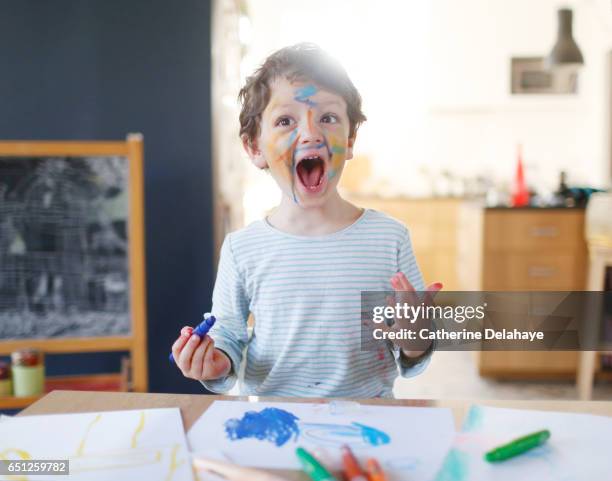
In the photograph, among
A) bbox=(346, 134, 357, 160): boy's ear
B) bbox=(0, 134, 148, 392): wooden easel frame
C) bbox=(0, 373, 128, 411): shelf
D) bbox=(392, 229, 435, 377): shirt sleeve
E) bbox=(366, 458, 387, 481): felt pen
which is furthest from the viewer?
bbox=(0, 373, 128, 411): shelf

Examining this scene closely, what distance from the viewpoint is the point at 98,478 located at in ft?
1.90

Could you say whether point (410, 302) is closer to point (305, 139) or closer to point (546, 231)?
point (305, 139)

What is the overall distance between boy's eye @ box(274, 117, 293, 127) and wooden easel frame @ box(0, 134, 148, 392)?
90cm

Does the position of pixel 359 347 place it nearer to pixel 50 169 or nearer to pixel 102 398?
pixel 102 398

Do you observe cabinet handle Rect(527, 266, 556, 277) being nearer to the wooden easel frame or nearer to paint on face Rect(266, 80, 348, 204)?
the wooden easel frame

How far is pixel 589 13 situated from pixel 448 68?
116 cm

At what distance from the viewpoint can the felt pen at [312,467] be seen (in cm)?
55

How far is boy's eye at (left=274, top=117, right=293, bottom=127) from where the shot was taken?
962 mm

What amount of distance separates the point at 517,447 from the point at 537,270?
7.80 feet

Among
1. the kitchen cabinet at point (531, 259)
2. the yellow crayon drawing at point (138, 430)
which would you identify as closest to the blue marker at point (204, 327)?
the yellow crayon drawing at point (138, 430)

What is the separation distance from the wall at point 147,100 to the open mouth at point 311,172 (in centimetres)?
107

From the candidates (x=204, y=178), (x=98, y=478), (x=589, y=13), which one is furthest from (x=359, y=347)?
(x=589, y=13)

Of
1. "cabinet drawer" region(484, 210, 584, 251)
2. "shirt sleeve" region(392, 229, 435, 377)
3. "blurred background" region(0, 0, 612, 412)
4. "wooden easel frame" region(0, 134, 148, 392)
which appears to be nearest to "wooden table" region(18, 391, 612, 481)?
"shirt sleeve" region(392, 229, 435, 377)

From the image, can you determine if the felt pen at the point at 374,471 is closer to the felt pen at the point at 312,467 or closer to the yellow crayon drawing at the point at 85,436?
the felt pen at the point at 312,467
